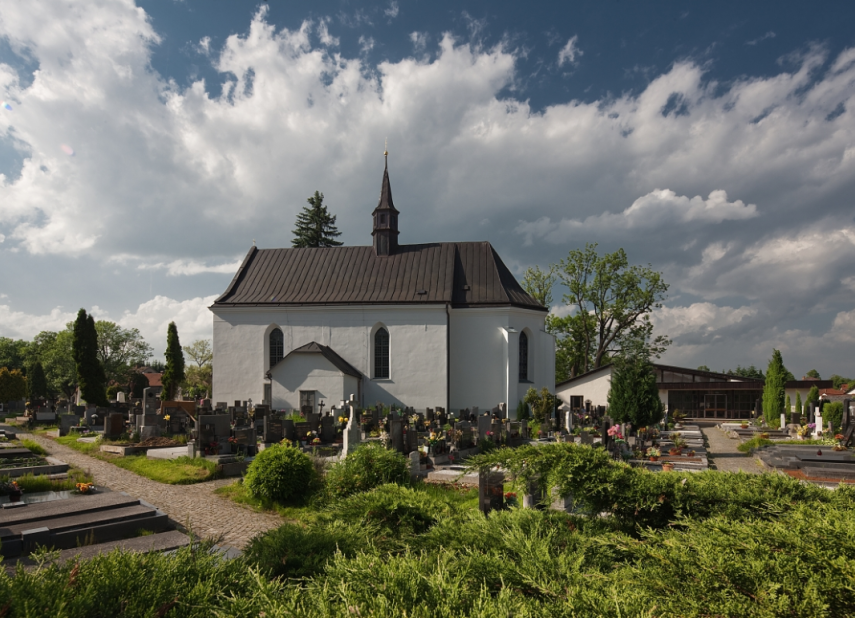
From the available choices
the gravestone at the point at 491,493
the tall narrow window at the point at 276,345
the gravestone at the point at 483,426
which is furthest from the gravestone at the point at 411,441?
the tall narrow window at the point at 276,345

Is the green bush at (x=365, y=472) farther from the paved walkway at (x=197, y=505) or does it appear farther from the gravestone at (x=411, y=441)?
the gravestone at (x=411, y=441)

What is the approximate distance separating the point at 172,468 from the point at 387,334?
15.2m

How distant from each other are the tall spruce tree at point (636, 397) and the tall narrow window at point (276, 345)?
17.6 meters

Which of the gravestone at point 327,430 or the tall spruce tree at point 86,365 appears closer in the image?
the gravestone at point 327,430

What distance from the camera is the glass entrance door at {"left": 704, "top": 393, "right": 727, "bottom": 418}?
33422 mm

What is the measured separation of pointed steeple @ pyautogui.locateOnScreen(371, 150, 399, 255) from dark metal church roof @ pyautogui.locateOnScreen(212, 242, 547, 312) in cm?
45

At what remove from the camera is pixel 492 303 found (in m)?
26.0

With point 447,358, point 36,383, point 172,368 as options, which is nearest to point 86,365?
point 172,368

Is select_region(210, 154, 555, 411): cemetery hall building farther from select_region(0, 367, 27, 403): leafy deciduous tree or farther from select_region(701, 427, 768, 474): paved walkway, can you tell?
select_region(0, 367, 27, 403): leafy deciduous tree

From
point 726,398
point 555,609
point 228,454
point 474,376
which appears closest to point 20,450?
point 228,454

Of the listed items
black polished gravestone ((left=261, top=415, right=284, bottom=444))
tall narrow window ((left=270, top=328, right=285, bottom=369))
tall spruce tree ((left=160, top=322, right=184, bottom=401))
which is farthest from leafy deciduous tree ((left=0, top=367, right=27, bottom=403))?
black polished gravestone ((left=261, top=415, right=284, bottom=444))

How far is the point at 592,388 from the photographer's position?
31.8 meters

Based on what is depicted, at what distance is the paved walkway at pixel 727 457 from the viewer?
1423cm

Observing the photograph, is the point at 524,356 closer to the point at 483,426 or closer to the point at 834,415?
the point at 483,426
